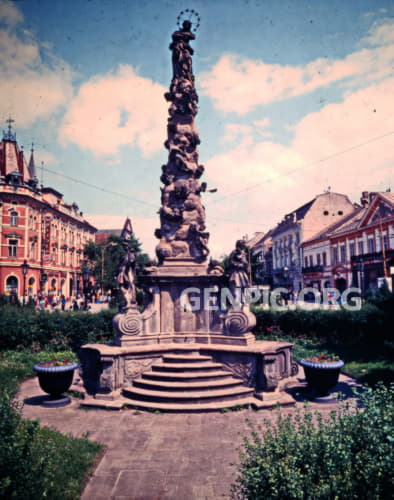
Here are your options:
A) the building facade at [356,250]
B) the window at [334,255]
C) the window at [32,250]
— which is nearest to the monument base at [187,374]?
the building facade at [356,250]

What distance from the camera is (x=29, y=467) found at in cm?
373

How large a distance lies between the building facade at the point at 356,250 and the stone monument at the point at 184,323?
23.0 metres

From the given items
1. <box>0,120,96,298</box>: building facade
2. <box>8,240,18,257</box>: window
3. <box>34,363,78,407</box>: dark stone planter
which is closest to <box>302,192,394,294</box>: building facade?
<box>34,363,78,407</box>: dark stone planter

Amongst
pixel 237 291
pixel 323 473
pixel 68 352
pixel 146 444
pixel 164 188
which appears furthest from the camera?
pixel 68 352

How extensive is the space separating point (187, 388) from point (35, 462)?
5.06 m

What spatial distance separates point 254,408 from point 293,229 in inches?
2134

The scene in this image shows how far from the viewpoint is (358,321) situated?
16.4m

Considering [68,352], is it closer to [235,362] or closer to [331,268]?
[235,362]

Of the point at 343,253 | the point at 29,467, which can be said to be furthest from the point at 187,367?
the point at 343,253

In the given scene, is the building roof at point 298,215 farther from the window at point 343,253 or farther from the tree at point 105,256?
the tree at point 105,256

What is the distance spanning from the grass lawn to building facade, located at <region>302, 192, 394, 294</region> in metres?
29.2

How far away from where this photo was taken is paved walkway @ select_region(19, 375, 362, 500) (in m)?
5.02

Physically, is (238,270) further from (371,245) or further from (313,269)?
(313,269)

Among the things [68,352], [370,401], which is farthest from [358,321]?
[370,401]
